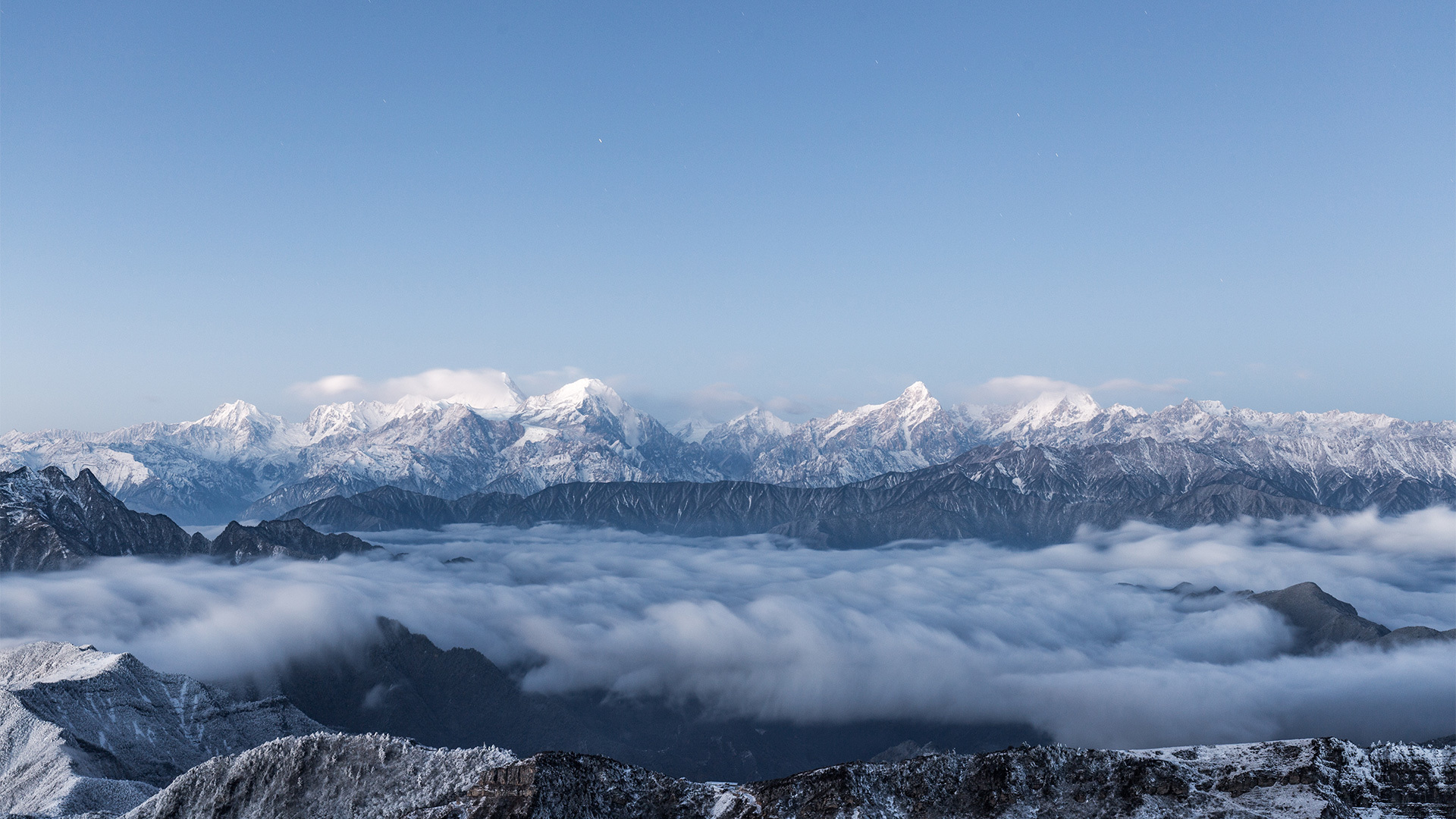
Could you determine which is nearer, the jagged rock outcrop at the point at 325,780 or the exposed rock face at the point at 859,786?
the exposed rock face at the point at 859,786

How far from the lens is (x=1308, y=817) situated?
9525cm

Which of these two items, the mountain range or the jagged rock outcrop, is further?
the jagged rock outcrop

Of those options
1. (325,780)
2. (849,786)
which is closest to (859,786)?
(849,786)

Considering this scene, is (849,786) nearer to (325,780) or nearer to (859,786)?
(859,786)

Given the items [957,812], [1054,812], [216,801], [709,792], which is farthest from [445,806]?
[1054,812]

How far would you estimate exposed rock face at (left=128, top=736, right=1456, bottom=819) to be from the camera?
101000mm

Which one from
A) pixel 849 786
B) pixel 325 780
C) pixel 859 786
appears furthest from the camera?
pixel 325 780

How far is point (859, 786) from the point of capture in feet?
374

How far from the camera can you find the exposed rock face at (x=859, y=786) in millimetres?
101000

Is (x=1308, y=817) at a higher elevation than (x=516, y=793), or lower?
higher

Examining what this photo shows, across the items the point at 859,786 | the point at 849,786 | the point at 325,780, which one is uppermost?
the point at 849,786

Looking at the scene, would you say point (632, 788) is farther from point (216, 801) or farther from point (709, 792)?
point (216, 801)

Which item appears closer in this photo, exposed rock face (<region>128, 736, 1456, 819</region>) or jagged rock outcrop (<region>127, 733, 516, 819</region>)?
exposed rock face (<region>128, 736, 1456, 819</region>)

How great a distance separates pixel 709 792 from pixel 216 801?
3181 inches
